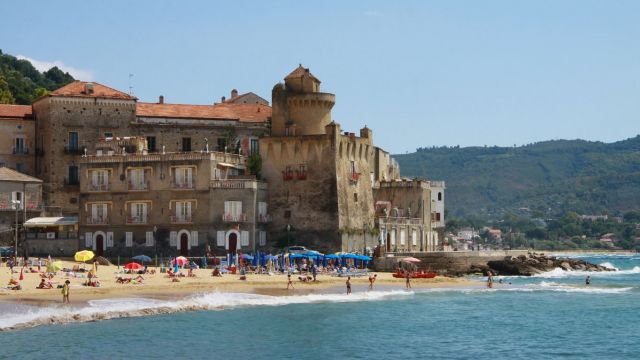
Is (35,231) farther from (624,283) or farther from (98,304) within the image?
(624,283)

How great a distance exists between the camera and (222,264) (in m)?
64.2

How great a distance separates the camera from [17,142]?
77.8 meters

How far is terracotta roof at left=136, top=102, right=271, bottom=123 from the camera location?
7856 centimetres

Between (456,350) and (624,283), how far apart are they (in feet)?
132

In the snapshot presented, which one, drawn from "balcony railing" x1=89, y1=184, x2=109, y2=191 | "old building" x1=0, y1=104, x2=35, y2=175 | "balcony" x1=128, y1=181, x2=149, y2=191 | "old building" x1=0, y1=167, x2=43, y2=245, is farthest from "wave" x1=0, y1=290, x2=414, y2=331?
"old building" x1=0, y1=104, x2=35, y2=175

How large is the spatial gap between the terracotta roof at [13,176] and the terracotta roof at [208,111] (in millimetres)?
9592

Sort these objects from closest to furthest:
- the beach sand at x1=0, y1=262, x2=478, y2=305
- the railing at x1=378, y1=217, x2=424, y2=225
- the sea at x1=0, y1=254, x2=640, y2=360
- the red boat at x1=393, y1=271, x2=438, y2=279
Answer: the sea at x1=0, y1=254, x2=640, y2=360 < the beach sand at x1=0, y1=262, x2=478, y2=305 < the red boat at x1=393, y1=271, x2=438, y2=279 < the railing at x1=378, y1=217, x2=424, y2=225

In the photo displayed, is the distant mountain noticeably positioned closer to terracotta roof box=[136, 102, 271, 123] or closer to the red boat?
terracotta roof box=[136, 102, 271, 123]

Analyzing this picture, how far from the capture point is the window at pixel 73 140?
76312mm

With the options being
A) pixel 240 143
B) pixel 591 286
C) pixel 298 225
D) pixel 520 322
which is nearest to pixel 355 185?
pixel 298 225

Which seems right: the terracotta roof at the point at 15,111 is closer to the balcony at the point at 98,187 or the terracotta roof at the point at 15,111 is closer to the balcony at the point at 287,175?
the balcony at the point at 98,187

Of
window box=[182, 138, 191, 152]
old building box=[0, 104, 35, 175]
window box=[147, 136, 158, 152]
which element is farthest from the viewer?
window box=[182, 138, 191, 152]

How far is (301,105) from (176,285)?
74.1 feet

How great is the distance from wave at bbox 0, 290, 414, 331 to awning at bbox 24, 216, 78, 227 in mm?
21616
